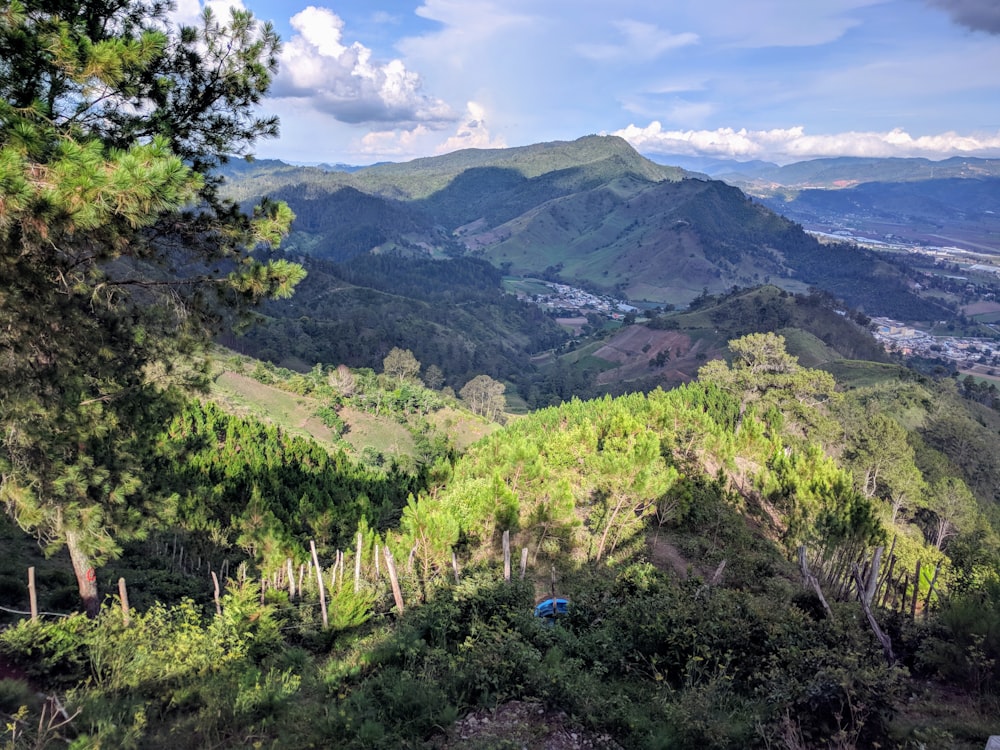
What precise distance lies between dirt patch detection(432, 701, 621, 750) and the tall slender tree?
6.15m

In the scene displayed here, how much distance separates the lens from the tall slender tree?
17.4ft

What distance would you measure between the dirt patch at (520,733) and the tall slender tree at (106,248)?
6146 millimetres

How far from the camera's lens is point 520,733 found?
6.25m

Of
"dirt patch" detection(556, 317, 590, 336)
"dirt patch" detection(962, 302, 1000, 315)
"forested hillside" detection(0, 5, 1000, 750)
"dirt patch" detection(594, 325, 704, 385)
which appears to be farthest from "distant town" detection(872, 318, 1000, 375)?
"forested hillside" detection(0, 5, 1000, 750)

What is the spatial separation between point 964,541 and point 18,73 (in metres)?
39.2

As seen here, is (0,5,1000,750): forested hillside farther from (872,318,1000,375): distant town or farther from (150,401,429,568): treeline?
(872,318,1000,375): distant town

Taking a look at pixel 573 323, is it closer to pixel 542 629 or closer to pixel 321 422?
pixel 321 422

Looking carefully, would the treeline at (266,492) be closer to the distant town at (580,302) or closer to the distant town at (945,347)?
the distant town at (945,347)

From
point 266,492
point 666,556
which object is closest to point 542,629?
point 666,556

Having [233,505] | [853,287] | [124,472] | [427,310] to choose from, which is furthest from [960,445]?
[853,287]

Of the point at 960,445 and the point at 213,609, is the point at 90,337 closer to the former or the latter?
the point at 213,609

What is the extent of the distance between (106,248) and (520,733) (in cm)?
759

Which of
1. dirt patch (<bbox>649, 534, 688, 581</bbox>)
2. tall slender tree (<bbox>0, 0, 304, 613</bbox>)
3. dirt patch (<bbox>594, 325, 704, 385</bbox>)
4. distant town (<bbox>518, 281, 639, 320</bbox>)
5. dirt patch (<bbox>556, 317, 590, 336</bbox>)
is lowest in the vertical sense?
dirt patch (<bbox>594, 325, 704, 385</bbox>)

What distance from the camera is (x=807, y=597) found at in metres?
9.61
